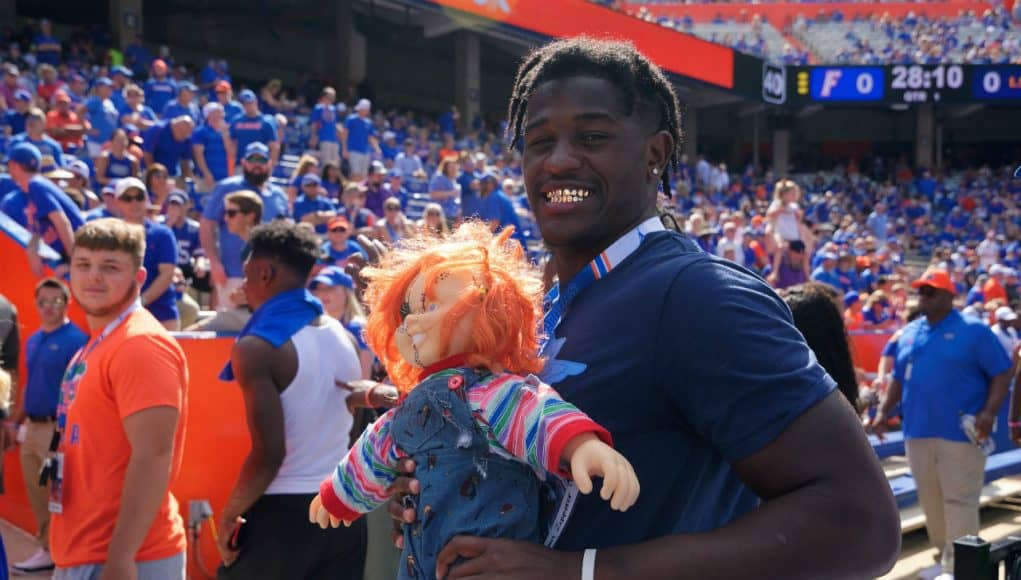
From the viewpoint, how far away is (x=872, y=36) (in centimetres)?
4006

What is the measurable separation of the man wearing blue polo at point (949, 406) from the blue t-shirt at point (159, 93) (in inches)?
396

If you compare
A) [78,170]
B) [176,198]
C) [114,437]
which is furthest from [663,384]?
[78,170]

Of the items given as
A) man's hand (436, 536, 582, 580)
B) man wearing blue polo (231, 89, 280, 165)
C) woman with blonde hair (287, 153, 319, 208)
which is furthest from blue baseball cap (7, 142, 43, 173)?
man's hand (436, 536, 582, 580)

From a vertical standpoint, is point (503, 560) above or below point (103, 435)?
above

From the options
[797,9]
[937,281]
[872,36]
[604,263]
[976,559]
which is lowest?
[976,559]

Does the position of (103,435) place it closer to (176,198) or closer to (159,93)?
(176,198)

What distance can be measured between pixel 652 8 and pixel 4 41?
94.7 feet

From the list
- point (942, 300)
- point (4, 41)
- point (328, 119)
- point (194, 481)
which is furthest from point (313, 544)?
point (4, 41)

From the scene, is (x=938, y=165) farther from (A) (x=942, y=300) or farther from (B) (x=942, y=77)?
(A) (x=942, y=300)

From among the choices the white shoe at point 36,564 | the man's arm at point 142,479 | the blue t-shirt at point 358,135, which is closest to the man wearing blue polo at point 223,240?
the white shoe at point 36,564

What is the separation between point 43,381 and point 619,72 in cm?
509

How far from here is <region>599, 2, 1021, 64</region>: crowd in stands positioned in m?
37.4

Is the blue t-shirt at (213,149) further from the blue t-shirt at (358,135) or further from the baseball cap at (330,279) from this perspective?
the baseball cap at (330,279)

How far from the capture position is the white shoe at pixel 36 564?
17.8 ft
